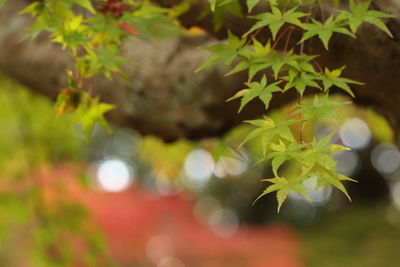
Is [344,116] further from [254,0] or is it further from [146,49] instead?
[254,0]

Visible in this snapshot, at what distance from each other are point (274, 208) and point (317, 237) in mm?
936

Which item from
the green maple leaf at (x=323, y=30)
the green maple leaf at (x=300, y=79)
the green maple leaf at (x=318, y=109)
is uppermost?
the green maple leaf at (x=323, y=30)

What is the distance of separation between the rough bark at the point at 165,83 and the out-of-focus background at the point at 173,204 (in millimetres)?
220

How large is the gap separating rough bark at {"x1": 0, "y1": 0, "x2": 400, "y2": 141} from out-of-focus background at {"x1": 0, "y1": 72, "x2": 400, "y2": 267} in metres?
0.22

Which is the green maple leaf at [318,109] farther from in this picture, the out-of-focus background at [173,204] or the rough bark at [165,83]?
the rough bark at [165,83]

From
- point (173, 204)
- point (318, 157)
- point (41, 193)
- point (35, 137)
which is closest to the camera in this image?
point (318, 157)

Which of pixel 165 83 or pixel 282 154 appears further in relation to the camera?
pixel 165 83

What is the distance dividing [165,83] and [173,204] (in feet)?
19.6

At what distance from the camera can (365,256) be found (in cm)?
859

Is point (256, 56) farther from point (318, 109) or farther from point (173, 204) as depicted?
point (173, 204)

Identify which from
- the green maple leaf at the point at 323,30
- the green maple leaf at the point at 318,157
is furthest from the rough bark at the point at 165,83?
the green maple leaf at the point at 318,157

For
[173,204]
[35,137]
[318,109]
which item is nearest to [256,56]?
[318,109]

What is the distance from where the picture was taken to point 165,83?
250cm

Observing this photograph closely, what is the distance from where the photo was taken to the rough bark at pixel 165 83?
2.12 m
